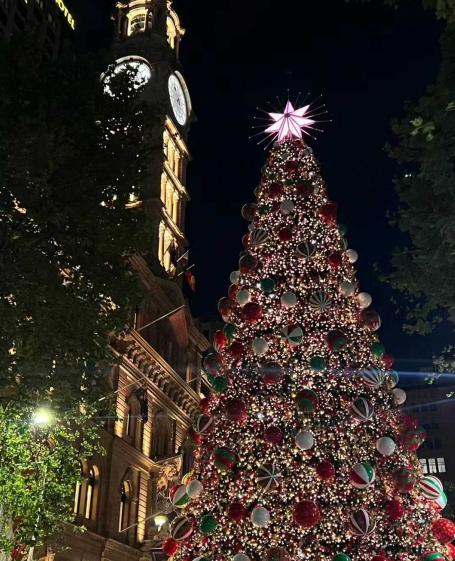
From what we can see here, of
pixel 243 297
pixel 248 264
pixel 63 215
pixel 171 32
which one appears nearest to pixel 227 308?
pixel 243 297

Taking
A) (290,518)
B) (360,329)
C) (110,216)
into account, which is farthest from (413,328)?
(110,216)

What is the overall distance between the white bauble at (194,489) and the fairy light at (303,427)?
0.45 ft

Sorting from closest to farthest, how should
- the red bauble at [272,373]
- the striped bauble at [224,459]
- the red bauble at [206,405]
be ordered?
1. the striped bauble at [224,459]
2. the red bauble at [272,373]
3. the red bauble at [206,405]

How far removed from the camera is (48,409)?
13.9m

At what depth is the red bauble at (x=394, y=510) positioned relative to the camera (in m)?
11.9

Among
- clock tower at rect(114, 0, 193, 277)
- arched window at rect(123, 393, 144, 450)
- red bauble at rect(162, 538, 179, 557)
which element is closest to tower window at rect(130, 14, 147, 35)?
clock tower at rect(114, 0, 193, 277)

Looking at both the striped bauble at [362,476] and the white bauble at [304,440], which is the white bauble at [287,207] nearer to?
the white bauble at [304,440]

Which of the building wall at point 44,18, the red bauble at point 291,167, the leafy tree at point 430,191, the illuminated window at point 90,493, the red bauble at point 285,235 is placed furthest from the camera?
the building wall at point 44,18

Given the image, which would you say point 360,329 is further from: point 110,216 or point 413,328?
point 110,216

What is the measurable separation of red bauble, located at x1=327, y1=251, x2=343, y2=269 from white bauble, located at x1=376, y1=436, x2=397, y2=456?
4.06 metres

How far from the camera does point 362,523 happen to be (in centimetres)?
1145

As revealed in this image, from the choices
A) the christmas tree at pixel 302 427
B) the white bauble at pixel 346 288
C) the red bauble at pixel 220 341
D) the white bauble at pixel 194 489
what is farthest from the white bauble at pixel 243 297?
the white bauble at pixel 194 489

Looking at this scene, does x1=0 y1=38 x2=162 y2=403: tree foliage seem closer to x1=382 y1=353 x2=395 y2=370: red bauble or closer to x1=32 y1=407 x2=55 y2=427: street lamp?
x1=32 y1=407 x2=55 y2=427: street lamp

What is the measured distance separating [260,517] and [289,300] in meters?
4.60
